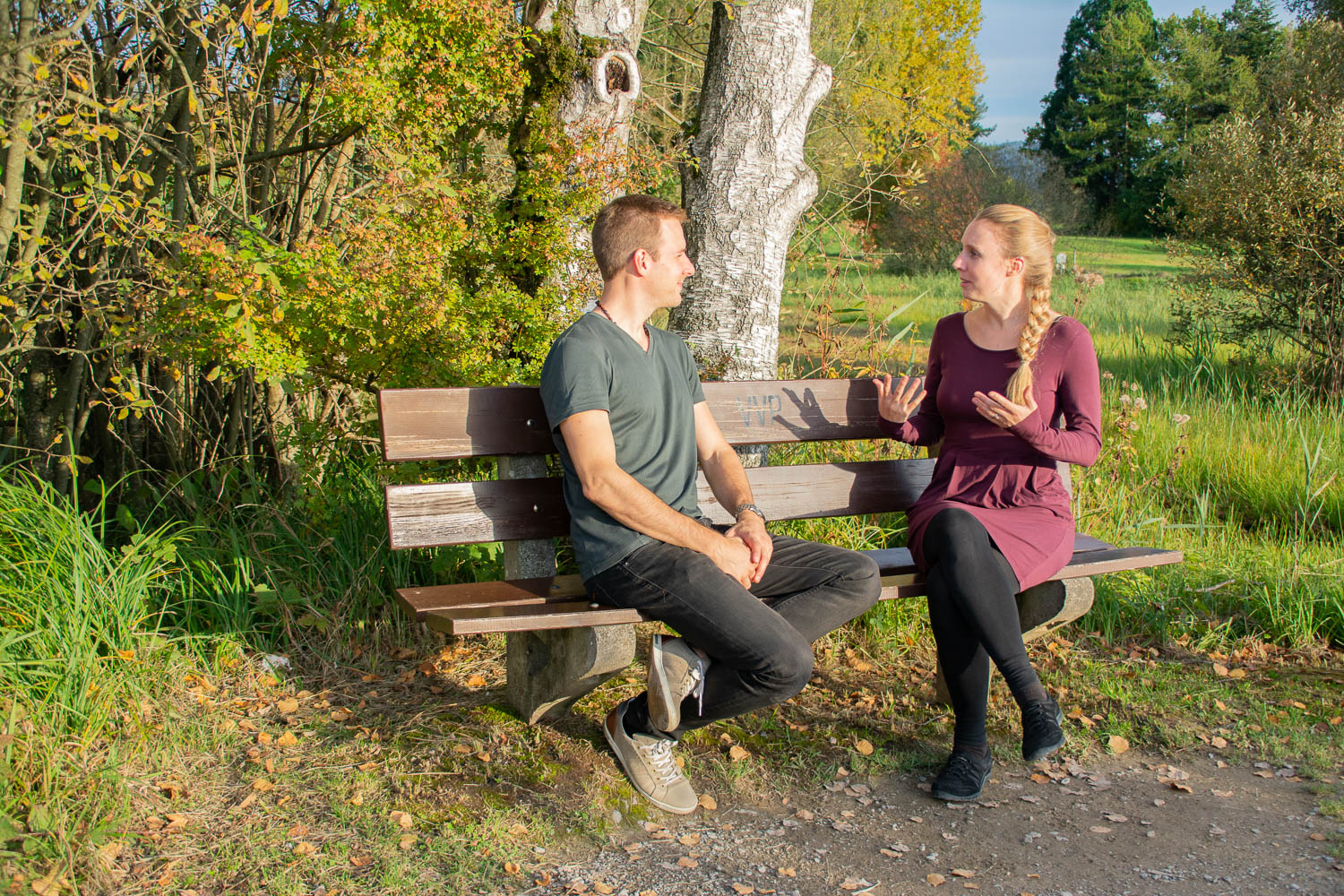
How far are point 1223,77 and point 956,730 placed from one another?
4505 centimetres

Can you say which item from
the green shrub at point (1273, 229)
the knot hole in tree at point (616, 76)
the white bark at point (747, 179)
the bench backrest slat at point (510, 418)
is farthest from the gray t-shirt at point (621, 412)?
the green shrub at point (1273, 229)

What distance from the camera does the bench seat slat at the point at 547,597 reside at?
9.17 ft

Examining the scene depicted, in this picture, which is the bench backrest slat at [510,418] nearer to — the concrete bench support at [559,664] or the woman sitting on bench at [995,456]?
the woman sitting on bench at [995,456]

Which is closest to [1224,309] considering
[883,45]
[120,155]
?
[120,155]

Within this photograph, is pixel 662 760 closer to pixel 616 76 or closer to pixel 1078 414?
pixel 1078 414

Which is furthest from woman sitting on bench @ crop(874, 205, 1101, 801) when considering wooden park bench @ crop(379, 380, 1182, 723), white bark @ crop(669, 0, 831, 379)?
white bark @ crop(669, 0, 831, 379)

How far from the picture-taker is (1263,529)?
17.3 feet

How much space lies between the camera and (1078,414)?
3.40 m

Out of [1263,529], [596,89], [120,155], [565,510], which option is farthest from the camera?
[1263,529]

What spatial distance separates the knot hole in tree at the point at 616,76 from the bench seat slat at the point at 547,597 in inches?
82.9

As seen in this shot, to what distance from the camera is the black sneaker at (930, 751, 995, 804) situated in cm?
307

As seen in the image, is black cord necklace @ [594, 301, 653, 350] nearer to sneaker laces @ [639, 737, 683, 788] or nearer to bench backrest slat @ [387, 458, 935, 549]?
bench backrest slat @ [387, 458, 935, 549]

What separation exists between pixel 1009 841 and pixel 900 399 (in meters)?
1.43

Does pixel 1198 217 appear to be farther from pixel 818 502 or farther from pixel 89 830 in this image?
pixel 89 830
